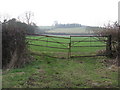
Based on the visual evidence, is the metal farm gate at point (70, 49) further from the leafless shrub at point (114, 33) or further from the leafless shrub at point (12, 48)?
the leafless shrub at point (12, 48)

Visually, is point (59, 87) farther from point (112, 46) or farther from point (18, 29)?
point (112, 46)

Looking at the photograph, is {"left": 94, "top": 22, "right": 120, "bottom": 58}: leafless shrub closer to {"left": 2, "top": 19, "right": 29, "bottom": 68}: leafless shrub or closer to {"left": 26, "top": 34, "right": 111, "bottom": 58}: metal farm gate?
{"left": 26, "top": 34, "right": 111, "bottom": 58}: metal farm gate

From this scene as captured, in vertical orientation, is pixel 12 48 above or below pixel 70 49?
above

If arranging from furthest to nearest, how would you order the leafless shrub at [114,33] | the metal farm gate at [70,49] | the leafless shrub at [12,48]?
1. the metal farm gate at [70,49]
2. the leafless shrub at [114,33]
3. the leafless shrub at [12,48]

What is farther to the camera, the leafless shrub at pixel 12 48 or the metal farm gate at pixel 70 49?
the metal farm gate at pixel 70 49

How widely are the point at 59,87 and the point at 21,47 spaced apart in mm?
3914

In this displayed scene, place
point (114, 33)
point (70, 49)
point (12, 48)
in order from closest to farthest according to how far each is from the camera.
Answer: point (12, 48) < point (114, 33) < point (70, 49)

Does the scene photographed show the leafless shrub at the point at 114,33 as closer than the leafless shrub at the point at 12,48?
No

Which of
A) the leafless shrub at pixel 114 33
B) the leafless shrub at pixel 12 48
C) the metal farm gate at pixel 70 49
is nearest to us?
the leafless shrub at pixel 12 48

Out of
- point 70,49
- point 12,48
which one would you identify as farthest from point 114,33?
point 12,48

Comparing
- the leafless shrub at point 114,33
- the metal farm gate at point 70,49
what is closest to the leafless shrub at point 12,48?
the metal farm gate at point 70,49

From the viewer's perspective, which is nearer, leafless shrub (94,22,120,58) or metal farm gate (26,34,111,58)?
leafless shrub (94,22,120,58)

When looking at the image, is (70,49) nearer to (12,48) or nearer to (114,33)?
(114,33)

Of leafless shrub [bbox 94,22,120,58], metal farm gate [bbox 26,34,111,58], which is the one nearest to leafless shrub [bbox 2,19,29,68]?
metal farm gate [bbox 26,34,111,58]
